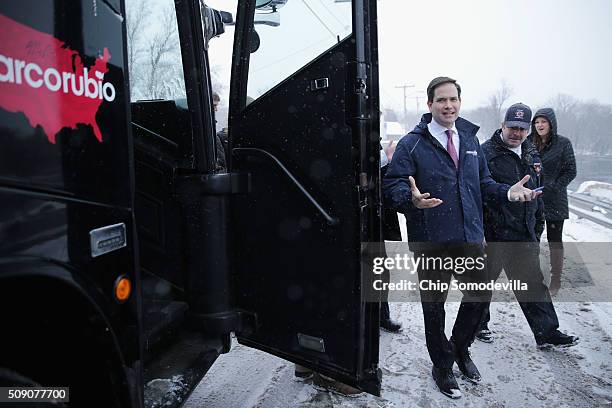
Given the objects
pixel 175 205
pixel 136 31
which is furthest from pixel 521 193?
pixel 136 31

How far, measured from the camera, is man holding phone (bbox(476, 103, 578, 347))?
327 cm

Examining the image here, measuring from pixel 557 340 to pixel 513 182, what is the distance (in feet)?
4.06

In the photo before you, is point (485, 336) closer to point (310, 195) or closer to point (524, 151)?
point (524, 151)

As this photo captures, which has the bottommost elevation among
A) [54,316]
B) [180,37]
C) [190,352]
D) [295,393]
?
[295,393]

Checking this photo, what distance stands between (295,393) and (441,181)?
162 cm

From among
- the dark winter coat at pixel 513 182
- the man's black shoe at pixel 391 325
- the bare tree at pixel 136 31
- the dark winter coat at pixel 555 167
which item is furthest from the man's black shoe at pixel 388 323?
the bare tree at pixel 136 31

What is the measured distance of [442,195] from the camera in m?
2.66

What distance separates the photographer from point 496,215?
133 inches

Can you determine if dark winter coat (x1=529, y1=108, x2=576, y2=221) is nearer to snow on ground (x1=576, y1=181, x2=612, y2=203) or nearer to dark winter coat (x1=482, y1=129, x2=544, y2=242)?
dark winter coat (x1=482, y1=129, x2=544, y2=242)

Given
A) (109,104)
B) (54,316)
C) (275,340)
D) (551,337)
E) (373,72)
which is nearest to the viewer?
(54,316)

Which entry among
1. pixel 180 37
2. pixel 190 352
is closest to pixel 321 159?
pixel 180 37

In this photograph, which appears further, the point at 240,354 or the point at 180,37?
the point at 240,354

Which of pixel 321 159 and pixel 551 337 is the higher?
pixel 321 159

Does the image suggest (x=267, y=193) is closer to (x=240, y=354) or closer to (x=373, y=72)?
(x=373, y=72)
